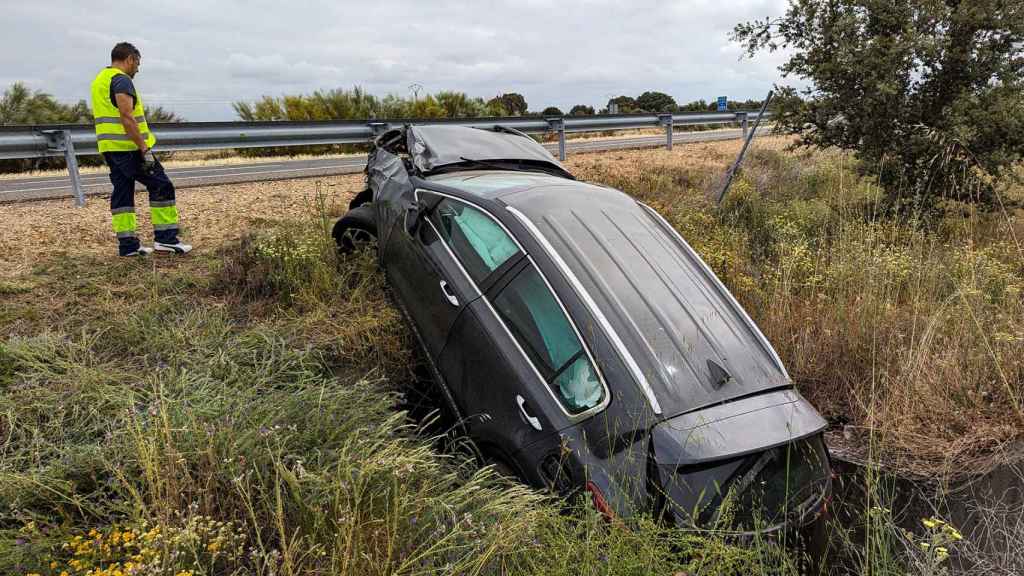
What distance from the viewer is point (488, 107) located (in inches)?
816

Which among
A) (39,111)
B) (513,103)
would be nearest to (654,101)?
(513,103)

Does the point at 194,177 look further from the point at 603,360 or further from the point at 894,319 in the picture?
the point at 894,319

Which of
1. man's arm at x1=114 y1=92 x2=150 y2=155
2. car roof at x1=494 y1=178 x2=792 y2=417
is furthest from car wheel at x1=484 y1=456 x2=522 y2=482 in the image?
man's arm at x1=114 y1=92 x2=150 y2=155

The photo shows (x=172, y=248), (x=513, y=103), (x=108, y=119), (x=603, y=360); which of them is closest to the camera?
(x=603, y=360)

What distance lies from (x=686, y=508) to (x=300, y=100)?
689 inches

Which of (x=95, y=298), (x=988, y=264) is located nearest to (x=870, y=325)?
(x=988, y=264)

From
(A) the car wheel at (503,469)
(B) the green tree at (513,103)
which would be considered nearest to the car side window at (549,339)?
(A) the car wheel at (503,469)

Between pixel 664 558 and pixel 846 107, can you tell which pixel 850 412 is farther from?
pixel 846 107

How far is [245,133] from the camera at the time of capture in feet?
27.5

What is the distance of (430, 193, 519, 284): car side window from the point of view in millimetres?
3131

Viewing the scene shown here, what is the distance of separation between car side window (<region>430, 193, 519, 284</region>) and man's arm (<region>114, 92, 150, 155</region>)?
301 centimetres

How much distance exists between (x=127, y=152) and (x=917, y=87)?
26.2 feet

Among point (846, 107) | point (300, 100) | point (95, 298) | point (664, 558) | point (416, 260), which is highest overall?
point (300, 100)

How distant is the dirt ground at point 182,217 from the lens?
16.4ft
